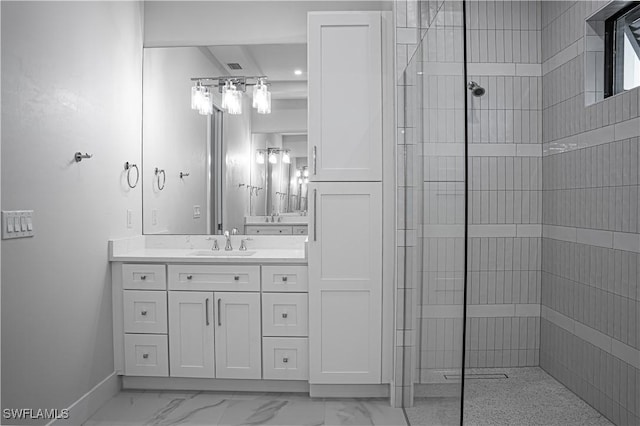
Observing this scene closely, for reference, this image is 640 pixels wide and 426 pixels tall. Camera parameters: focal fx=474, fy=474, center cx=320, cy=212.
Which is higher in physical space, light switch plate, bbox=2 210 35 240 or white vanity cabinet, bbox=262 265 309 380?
light switch plate, bbox=2 210 35 240

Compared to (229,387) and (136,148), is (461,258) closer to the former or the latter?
(229,387)

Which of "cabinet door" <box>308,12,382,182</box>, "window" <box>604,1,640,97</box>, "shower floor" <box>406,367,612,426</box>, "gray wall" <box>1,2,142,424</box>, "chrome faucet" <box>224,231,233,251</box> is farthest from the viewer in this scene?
"chrome faucet" <box>224,231,233,251</box>

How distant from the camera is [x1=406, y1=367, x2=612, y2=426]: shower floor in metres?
1.86

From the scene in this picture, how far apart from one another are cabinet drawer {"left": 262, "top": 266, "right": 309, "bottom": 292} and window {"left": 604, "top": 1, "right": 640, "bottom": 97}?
175 cm

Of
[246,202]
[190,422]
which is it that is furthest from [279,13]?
[190,422]

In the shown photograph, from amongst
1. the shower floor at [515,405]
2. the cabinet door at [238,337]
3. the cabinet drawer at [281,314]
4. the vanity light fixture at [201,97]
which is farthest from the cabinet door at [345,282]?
the vanity light fixture at [201,97]

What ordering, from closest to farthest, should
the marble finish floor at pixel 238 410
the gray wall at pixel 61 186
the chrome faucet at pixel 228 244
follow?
the gray wall at pixel 61 186
the marble finish floor at pixel 238 410
the chrome faucet at pixel 228 244

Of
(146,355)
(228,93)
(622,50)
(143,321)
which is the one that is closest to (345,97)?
(228,93)

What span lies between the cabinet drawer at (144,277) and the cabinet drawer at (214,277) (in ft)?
0.20

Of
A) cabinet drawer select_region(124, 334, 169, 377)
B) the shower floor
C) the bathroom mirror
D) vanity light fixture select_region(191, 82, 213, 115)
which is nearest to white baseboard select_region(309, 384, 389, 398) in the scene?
the shower floor

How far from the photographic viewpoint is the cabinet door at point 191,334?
2.81 meters

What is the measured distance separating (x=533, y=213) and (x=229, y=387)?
1999 mm

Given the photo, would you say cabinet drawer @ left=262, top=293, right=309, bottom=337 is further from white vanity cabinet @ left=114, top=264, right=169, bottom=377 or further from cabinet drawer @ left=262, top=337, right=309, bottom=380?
white vanity cabinet @ left=114, top=264, right=169, bottom=377

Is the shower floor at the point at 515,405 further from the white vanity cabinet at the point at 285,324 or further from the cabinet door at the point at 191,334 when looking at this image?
the cabinet door at the point at 191,334
